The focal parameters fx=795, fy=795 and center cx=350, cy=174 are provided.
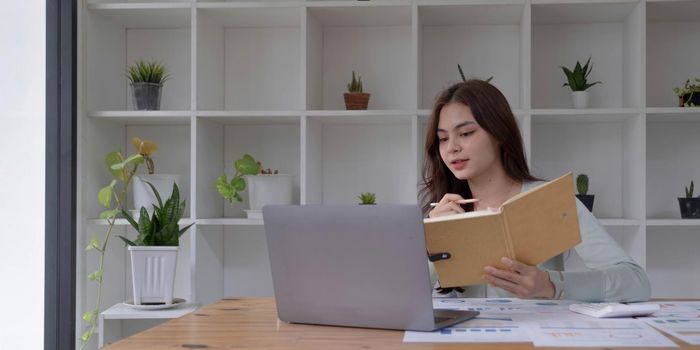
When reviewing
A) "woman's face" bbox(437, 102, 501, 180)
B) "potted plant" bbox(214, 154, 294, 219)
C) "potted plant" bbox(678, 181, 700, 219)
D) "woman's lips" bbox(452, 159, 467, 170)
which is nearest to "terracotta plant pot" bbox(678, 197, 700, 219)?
"potted plant" bbox(678, 181, 700, 219)

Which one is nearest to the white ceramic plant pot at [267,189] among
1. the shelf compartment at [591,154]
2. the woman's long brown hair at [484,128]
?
the woman's long brown hair at [484,128]

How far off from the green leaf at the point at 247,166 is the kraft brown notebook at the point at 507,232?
5.54ft

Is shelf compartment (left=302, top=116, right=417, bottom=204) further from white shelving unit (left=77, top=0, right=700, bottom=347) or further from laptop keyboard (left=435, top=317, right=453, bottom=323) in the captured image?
laptop keyboard (left=435, top=317, right=453, bottom=323)

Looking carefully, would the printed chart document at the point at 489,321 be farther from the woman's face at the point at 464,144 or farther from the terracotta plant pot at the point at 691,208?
the terracotta plant pot at the point at 691,208

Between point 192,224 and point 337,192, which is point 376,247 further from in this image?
point 337,192

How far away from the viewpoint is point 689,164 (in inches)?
127

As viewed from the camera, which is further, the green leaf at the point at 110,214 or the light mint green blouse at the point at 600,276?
the green leaf at the point at 110,214

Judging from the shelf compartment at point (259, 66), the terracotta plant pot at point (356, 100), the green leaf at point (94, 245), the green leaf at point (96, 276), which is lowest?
the green leaf at point (96, 276)

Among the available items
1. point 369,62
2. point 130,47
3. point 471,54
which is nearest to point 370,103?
point 369,62

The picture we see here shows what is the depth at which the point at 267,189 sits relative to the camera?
3.15 m

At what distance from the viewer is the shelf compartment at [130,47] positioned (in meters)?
3.12

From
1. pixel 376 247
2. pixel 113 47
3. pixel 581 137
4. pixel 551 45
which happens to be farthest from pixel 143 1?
pixel 376 247

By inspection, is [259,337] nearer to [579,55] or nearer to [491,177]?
[491,177]

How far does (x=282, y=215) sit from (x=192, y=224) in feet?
5.02
